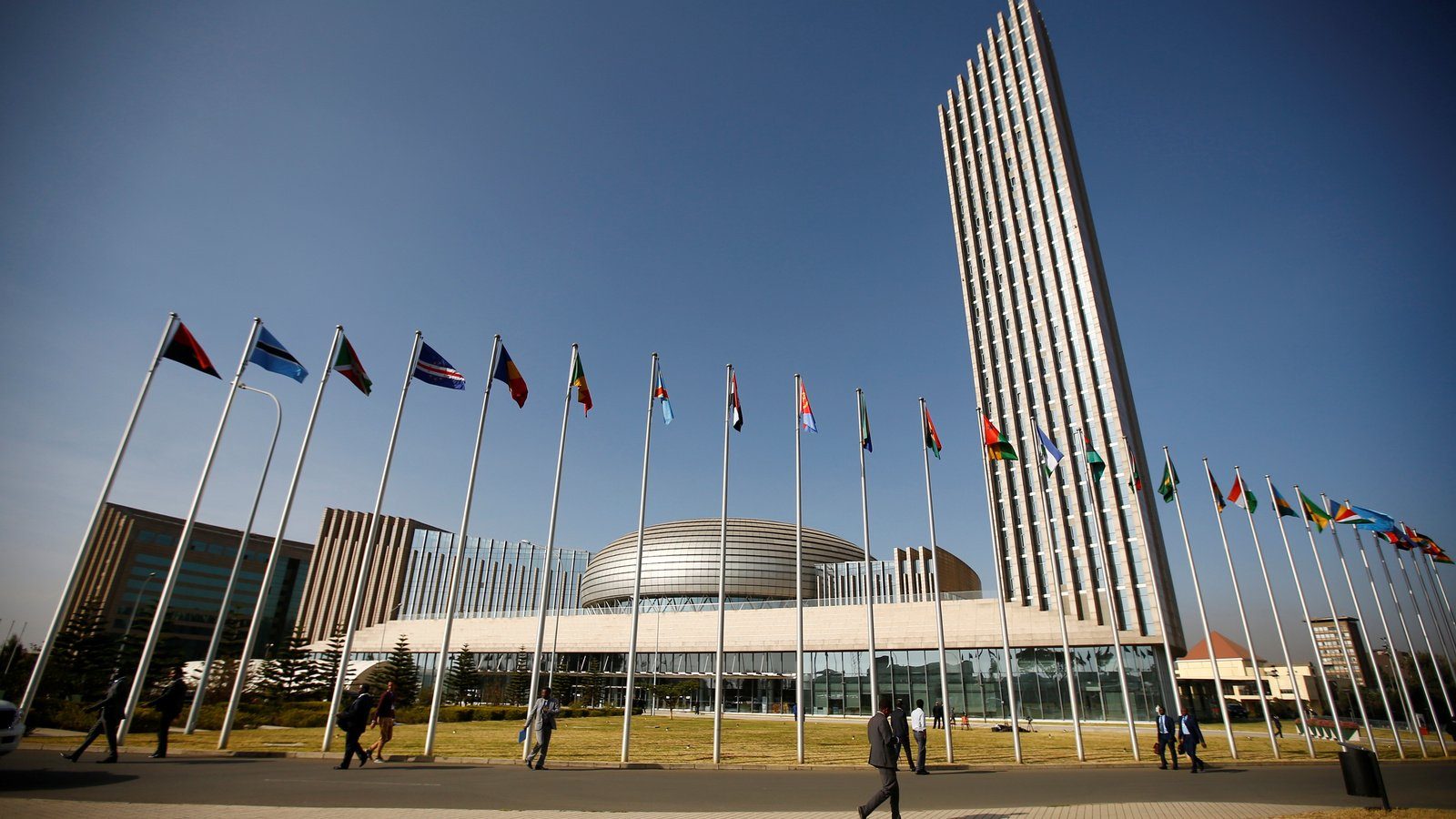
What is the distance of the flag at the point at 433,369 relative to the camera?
71.1 feet

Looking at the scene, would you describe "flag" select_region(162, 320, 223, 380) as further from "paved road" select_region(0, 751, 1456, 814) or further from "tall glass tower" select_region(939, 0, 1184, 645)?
"tall glass tower" select_region(939, 0, 1184, 645)

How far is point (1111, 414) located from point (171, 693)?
2005 inches

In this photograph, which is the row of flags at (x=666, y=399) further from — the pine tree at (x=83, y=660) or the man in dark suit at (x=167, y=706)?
the pine tree at (x=83, y=660)

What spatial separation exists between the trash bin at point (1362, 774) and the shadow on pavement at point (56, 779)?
22.1m

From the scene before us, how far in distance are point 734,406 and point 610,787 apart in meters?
13.3

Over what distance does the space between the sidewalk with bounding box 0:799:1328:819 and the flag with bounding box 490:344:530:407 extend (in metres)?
13.4

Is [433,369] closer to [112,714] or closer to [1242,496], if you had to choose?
[112,714]

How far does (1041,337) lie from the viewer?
5303 cm

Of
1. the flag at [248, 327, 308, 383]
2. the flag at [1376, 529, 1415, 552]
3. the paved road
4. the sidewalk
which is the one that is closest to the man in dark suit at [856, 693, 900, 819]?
the sidewalk

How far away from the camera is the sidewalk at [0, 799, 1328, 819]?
941 cm

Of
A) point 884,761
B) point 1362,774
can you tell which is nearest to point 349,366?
point 884,761

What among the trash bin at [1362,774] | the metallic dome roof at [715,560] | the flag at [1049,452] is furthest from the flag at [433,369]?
the metallic dome roof at [715,560]

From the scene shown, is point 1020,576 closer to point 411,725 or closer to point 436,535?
point 411,725

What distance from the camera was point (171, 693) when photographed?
→ 14.9 meters
